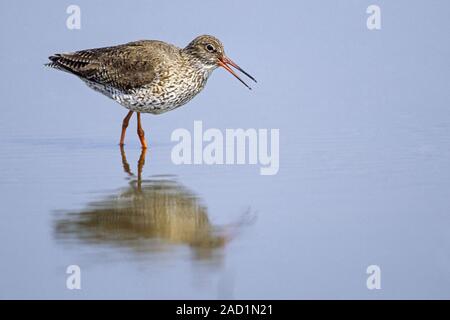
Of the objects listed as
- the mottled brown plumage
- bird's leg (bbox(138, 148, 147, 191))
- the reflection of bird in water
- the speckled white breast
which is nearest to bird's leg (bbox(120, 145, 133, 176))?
bird's leg (bbox(138, 148, 147, 191))

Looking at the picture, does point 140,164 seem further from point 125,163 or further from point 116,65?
point 116,65

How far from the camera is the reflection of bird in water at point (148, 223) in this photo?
31.5ft

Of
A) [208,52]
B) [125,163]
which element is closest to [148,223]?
[125,163]

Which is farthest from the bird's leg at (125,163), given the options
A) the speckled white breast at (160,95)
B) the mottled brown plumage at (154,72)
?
the speckled white breast at (160,95)

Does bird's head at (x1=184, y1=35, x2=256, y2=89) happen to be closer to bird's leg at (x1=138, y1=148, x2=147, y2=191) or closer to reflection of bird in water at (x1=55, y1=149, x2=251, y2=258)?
bird's leg at (x1=138, y1=148, x2=147, y2=191)

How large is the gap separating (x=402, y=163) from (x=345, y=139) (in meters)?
2.02

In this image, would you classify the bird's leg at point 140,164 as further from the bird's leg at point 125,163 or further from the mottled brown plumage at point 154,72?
the mottled brown plumage at point 154,72

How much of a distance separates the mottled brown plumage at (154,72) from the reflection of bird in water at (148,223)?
294 cm

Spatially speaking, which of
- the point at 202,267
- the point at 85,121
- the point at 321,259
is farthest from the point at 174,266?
the point at 85,121

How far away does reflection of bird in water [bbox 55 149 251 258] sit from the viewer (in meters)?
9.59

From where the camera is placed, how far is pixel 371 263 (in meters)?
9.03

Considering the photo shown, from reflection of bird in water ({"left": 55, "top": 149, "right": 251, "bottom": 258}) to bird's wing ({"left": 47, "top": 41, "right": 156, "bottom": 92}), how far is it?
125 inches

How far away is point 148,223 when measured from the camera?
33.7ft

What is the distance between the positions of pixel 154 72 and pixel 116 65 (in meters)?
0.91
